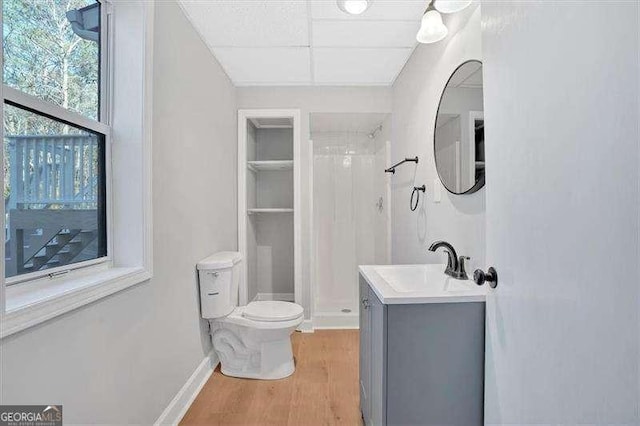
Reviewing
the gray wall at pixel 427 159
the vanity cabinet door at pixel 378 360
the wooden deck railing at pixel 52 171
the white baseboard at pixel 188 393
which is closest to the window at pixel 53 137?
the wooden deck railing at pixel 52 171

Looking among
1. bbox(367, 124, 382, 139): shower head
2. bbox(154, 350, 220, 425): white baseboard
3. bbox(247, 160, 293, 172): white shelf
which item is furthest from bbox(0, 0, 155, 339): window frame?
bbox(367, 124, 382, 139): shower head

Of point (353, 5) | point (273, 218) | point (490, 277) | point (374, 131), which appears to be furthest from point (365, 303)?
point (374, 131)

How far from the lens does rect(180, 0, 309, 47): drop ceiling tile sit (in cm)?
173

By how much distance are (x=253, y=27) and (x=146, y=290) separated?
1.71 m

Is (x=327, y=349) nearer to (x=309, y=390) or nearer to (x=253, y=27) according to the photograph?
(x=309, y=390)

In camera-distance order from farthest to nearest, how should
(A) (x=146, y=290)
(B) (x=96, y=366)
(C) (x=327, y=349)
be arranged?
(C) (x=327, y=349) < (A) (x=146, y=290) < (B) (x=96, y=366)

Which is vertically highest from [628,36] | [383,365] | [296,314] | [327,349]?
[628,36]

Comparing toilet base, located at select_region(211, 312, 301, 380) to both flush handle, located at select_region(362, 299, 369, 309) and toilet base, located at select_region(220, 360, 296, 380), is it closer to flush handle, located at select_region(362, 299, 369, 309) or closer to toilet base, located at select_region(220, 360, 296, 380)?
toilet base, located at select_region(220, 360, 296, 380)

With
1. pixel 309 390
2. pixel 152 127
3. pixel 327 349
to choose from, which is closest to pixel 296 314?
pixel 309 390

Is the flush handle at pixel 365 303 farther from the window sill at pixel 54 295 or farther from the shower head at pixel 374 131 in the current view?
the shower head at pixel 374 131

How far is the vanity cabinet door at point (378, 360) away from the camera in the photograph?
107 cm

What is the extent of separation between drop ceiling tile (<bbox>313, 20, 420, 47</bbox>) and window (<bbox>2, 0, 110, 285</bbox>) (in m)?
1.25

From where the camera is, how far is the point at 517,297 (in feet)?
2.74

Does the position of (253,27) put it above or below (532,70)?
above
